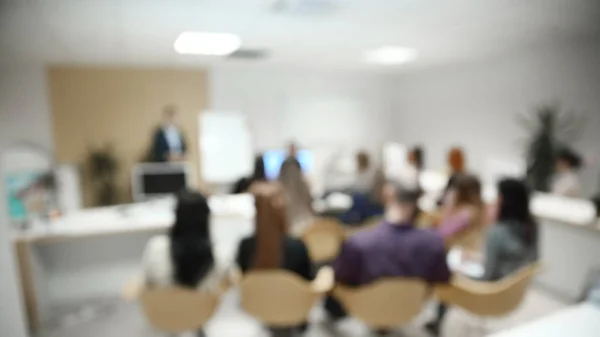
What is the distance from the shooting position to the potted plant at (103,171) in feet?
9.18

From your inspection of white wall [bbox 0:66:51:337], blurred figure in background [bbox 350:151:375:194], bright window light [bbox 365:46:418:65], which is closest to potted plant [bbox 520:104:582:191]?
bright window light [bbox 365:46:418:65]

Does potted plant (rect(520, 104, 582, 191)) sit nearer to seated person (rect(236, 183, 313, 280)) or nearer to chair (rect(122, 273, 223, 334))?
seated person (rect(236, 183, 313, 280))

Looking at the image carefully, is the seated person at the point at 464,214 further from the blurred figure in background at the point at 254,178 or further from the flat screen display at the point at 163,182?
the flat screen display at the point at 163,182

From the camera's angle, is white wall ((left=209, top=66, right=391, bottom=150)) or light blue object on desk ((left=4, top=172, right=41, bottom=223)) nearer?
light blue object on desk ((left=4, top=172, right=41, bottom=223))

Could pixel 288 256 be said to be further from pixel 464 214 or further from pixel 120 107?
pixel 120 107

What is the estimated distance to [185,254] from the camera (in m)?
1.66

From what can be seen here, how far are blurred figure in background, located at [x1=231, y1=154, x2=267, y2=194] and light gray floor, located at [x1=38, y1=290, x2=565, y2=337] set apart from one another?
2.14 feet

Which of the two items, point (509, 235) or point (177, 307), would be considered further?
point (509, 235)

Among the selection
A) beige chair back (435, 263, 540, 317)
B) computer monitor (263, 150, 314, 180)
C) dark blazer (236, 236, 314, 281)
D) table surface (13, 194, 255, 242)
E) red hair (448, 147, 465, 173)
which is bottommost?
beige chair back (435, 263, 540, 317)

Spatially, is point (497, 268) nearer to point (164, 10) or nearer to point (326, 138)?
point (326, 138)

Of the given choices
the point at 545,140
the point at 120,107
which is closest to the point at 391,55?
the point at 545,140

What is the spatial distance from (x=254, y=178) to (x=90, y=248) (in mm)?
1310

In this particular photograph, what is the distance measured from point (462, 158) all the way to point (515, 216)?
4.09ft

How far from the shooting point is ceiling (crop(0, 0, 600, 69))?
142 cm
